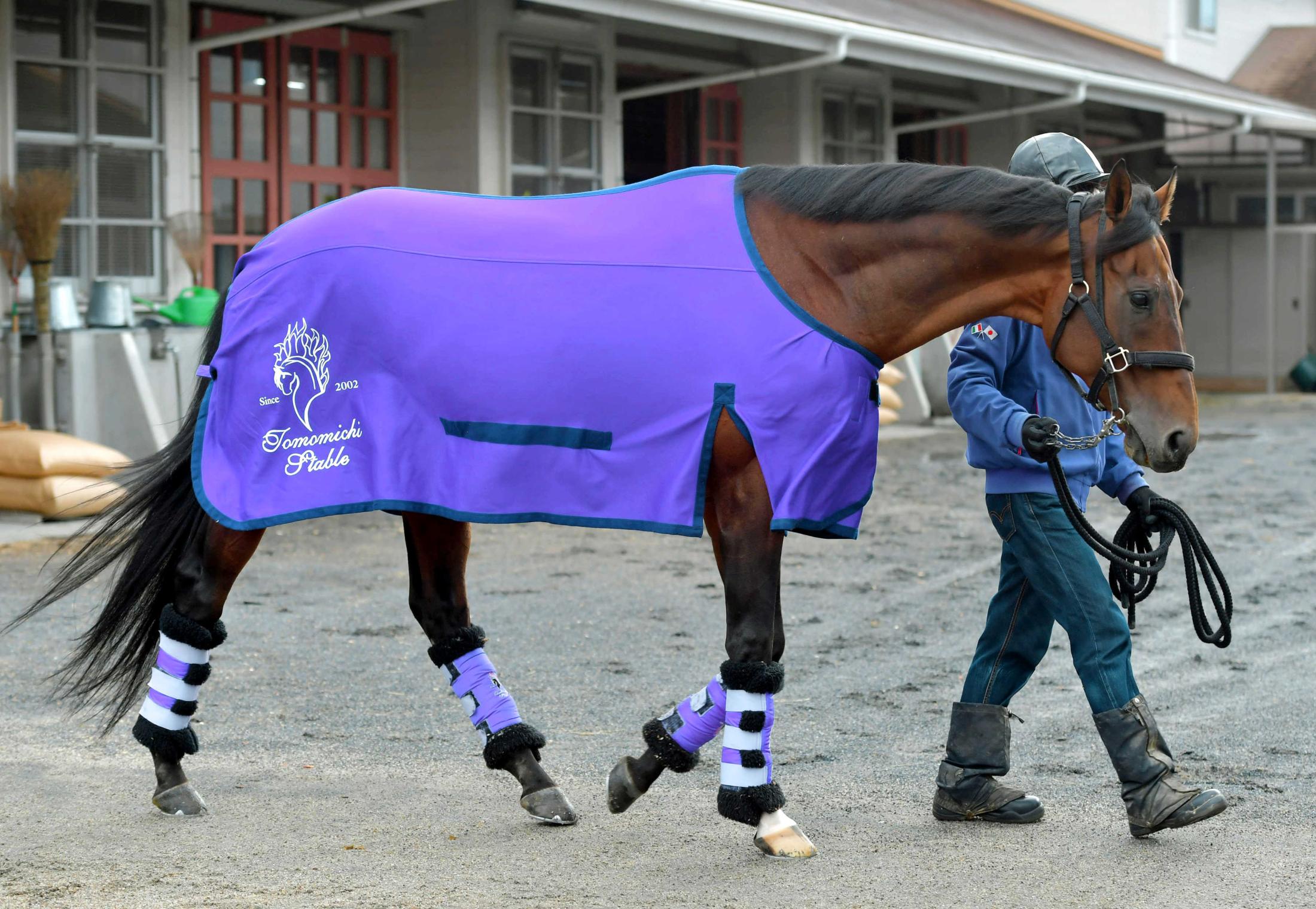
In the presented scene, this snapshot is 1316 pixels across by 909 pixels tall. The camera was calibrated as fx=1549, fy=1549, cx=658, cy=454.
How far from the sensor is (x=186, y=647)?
393 cm

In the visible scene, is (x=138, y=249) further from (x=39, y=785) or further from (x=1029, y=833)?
(x=1029, y=833)

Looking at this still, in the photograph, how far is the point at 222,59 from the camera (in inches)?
446

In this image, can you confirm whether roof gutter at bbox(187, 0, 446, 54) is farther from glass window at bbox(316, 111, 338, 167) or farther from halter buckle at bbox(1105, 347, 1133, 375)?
halter buckle at bbox(1105, 347, 1133, 375)

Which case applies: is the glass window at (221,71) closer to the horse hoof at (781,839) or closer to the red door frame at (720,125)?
the red door frame at (720,125)

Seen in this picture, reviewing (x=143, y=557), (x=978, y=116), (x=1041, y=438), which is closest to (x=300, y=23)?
(x=143, y=557)

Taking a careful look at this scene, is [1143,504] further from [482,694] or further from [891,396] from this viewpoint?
[891,396]

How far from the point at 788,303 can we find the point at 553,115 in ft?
33.8

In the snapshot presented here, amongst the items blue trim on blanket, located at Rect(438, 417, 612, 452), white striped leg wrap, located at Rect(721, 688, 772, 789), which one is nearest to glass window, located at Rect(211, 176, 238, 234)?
blue trim on blanket, located at Rect(438, 417, 612, 452)

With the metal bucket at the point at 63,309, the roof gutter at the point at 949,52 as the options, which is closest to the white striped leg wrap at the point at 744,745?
the metal bucket at the point at 63,309

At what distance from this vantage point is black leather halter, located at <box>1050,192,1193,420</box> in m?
3.26

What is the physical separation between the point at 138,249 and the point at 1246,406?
13.2 metres

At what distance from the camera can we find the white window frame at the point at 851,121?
1638 cm

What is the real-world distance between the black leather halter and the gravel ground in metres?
1.08

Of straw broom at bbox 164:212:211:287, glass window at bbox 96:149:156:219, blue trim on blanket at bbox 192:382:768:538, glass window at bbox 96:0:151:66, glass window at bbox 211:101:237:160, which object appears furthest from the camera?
glass window at bbox 211:101:237:160
